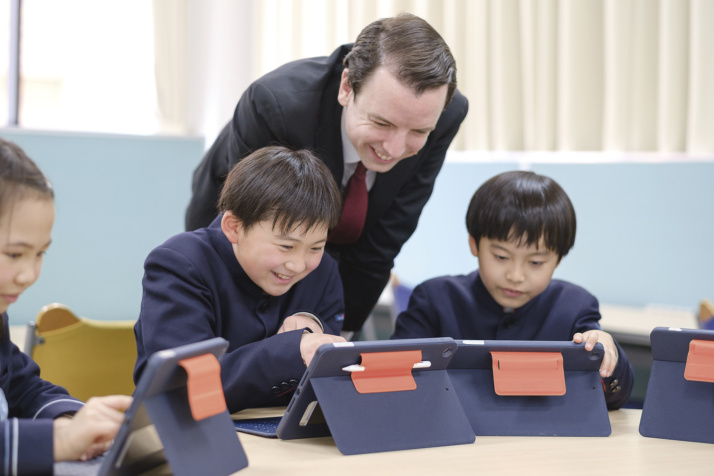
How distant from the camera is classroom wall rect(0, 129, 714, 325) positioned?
2869 millimetres

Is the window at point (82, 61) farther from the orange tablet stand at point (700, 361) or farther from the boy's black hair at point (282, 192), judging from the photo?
the orange tablet stand at point (700, 361)

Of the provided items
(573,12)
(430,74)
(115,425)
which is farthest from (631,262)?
(115,425)

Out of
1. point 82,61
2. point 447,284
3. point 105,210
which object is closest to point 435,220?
point 105,210

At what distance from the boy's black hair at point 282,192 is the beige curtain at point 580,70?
190 centimetres

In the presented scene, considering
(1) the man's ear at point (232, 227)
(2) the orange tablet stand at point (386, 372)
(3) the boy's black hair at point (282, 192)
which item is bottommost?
(2) the orange tablet stand at point (386, 372)

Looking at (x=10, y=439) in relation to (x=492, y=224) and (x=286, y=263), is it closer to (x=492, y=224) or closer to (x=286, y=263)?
(x=286, y=263)

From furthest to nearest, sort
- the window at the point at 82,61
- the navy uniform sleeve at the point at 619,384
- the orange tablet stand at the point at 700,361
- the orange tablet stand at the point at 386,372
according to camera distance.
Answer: the window at the point at 82,61
the navy uniform sleeve at the point at 619,384
the orange tablet stand at the point at 700,361
the orange tablet stand at the point at 386,372

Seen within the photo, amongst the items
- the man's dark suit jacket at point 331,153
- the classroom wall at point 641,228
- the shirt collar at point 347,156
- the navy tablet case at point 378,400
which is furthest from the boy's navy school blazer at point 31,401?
the classroom wall at point 641,228

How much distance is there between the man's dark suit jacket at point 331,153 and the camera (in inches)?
65.6

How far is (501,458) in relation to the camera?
104 centimetres

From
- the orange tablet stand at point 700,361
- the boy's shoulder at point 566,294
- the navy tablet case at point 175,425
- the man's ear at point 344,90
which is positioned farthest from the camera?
the boy's shoulder at point 566,294

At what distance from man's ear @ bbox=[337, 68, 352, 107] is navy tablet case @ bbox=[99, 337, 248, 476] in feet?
2.70

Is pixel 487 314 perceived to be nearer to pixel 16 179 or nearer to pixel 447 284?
pixel 447 284

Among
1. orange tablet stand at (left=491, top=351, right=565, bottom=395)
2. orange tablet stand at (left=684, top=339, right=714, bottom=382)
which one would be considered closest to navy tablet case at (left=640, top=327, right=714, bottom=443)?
orange tablet stand at (left=684, top=339, right=714, bottom=382)
